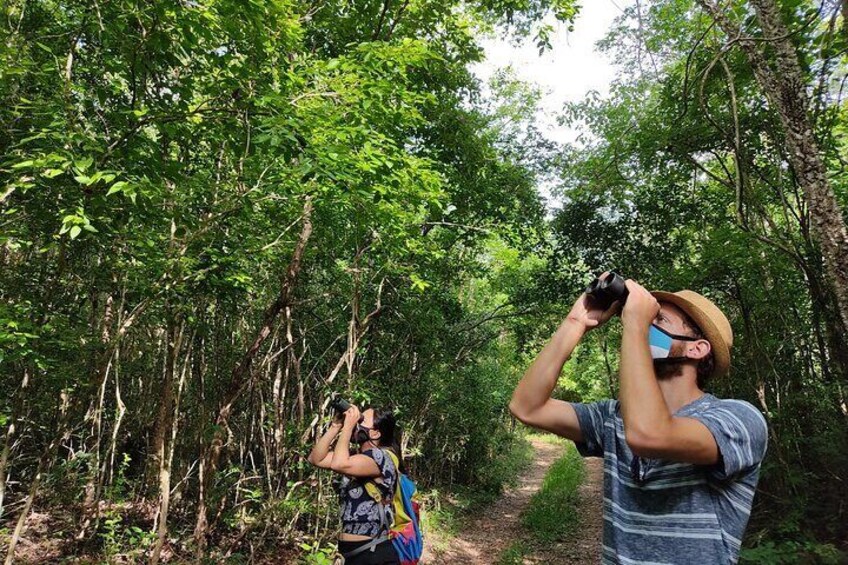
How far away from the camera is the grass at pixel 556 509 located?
876 cm

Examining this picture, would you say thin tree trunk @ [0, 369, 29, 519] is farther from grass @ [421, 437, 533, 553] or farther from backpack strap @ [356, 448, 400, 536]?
grass @ [421, 437, 533, 553]

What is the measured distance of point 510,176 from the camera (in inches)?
343

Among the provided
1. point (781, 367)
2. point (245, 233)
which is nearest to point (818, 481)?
point (781, 367)

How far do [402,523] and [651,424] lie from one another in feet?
8.66

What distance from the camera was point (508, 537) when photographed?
29.2 ft

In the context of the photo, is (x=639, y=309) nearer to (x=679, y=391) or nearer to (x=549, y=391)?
(x=679, y=391)

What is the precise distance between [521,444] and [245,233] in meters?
18.3

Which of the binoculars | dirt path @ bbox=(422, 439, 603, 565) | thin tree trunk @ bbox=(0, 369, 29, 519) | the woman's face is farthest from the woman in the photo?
dirt path @ bbox=(422, 439, 603, 565)

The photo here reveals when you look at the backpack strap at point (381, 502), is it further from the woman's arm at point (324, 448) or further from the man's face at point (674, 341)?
the man's face at point (674, 341)

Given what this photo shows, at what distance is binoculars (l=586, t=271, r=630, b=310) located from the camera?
1.35 meters

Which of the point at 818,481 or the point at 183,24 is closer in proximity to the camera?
the point at 183,24

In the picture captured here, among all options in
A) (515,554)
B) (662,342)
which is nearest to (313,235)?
(662,342)

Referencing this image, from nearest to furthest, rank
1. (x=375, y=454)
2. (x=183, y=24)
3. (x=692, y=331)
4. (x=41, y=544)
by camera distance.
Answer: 1. (x=692, y=331)
2. (x=183, y=24)
3. (x=375, y=454)
4. (x=41, y=544)

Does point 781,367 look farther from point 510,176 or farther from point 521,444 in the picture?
point 521,444
